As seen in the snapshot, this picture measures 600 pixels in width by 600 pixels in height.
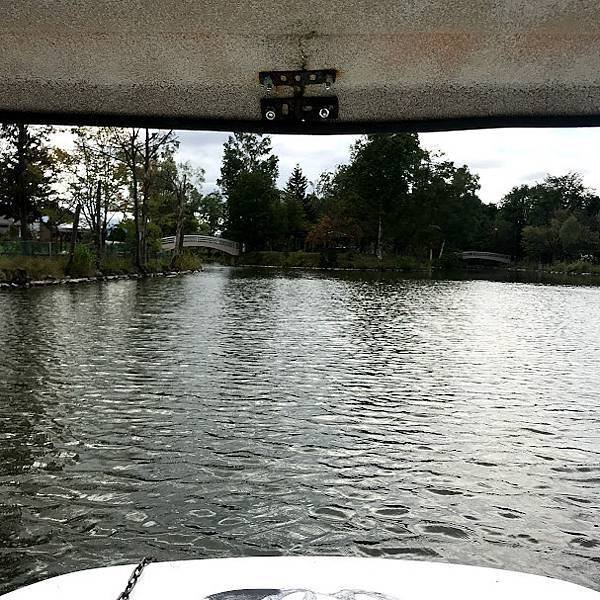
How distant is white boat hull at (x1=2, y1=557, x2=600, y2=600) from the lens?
1.50 meters

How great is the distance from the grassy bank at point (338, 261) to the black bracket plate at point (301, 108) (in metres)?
52.8

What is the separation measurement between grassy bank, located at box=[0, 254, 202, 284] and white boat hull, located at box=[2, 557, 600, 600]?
22.8 meters

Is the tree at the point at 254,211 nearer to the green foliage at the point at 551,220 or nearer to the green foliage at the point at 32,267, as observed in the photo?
the green foliage at the point at 551,220

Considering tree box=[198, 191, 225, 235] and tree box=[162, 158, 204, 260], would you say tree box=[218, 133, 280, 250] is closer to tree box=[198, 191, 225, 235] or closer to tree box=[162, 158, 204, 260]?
tree box=[198, 191, 225, 235]

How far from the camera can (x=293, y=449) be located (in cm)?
561

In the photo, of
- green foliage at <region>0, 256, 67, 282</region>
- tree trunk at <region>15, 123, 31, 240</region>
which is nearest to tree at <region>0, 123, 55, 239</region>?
tree trunk at <region>15, 123, 31, 240</region>

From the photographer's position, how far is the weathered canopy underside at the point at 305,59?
2.59m

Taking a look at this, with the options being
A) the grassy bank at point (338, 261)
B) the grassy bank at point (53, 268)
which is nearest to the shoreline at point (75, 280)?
the grassy bank at point (53, 268)

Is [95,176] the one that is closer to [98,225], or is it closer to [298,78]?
[98,225]

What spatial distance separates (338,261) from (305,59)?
56.0 m

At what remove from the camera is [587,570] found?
11.8 ft

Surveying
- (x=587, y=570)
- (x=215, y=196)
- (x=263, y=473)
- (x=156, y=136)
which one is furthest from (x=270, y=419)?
(x=215, y=196)

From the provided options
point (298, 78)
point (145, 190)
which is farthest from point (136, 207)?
point (298, 78)

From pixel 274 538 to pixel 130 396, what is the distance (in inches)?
155
